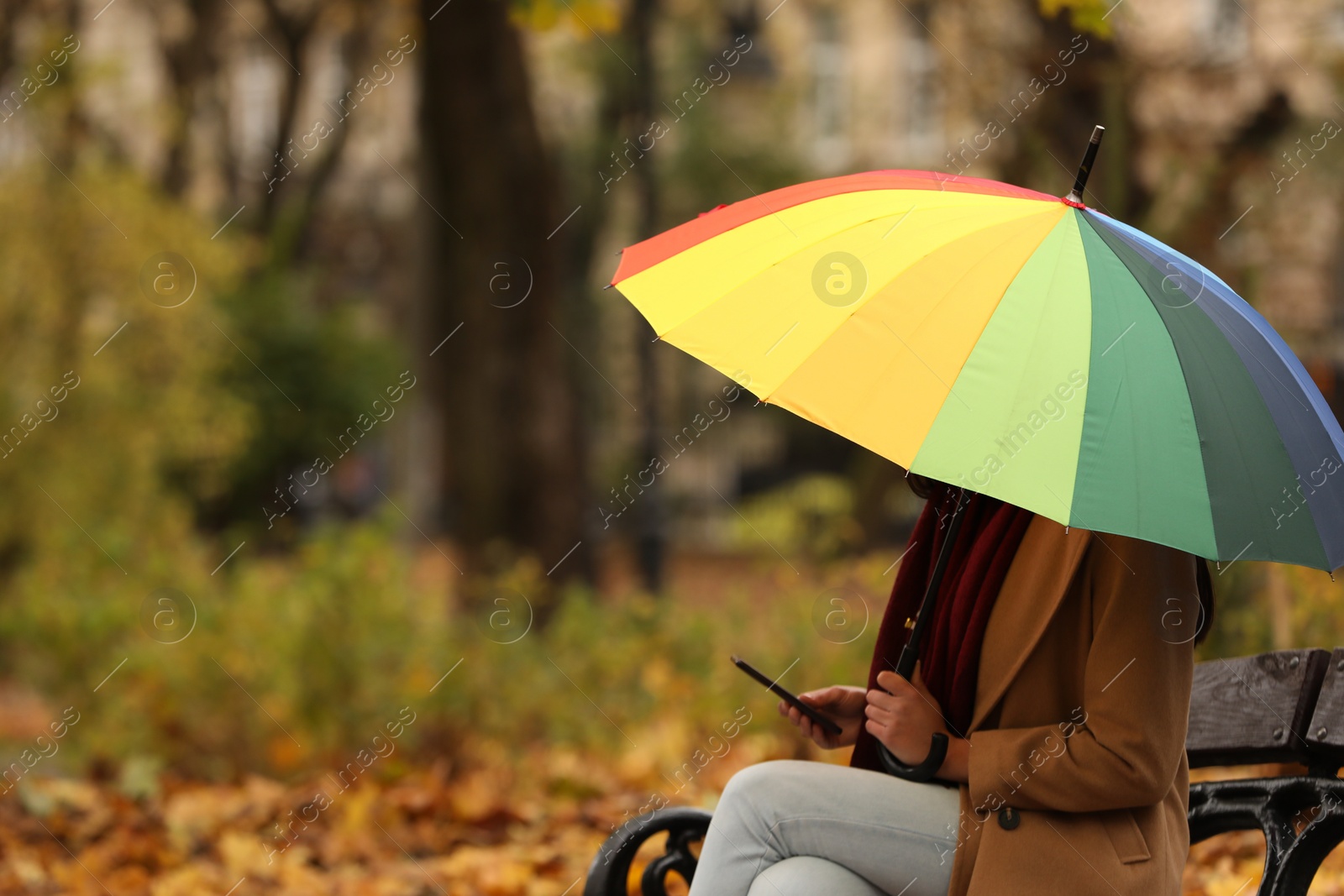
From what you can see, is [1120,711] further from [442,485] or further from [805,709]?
[442,485]

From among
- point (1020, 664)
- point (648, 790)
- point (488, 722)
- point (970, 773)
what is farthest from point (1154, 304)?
point (488, 722)

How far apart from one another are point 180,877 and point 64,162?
7191 millimetres

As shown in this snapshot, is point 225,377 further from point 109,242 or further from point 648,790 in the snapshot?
point 648,790

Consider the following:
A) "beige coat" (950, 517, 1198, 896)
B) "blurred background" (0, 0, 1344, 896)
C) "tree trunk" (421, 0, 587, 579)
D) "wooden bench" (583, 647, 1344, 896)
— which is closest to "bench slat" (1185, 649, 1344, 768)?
"wooden bench" (583, 647, 1344, 896)

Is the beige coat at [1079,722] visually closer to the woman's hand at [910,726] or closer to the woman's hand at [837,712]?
the woman's hand at [910,726]

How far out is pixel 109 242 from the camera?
9.88 m

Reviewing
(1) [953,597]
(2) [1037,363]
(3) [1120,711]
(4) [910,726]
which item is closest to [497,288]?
(1) [953,597]

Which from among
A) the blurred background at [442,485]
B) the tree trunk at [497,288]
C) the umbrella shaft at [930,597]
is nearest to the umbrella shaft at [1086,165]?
the umbrella shaft at [930,597]

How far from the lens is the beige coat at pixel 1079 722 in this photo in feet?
7.13

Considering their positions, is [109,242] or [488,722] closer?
[488,722]

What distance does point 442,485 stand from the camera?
1157 cm

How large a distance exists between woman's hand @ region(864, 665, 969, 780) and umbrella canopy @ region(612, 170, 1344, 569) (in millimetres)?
496

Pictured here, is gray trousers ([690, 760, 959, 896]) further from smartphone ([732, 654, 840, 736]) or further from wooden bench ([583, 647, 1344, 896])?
wooden bench ([583, 647, 1344, 896])

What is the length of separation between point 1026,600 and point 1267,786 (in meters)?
0.90
